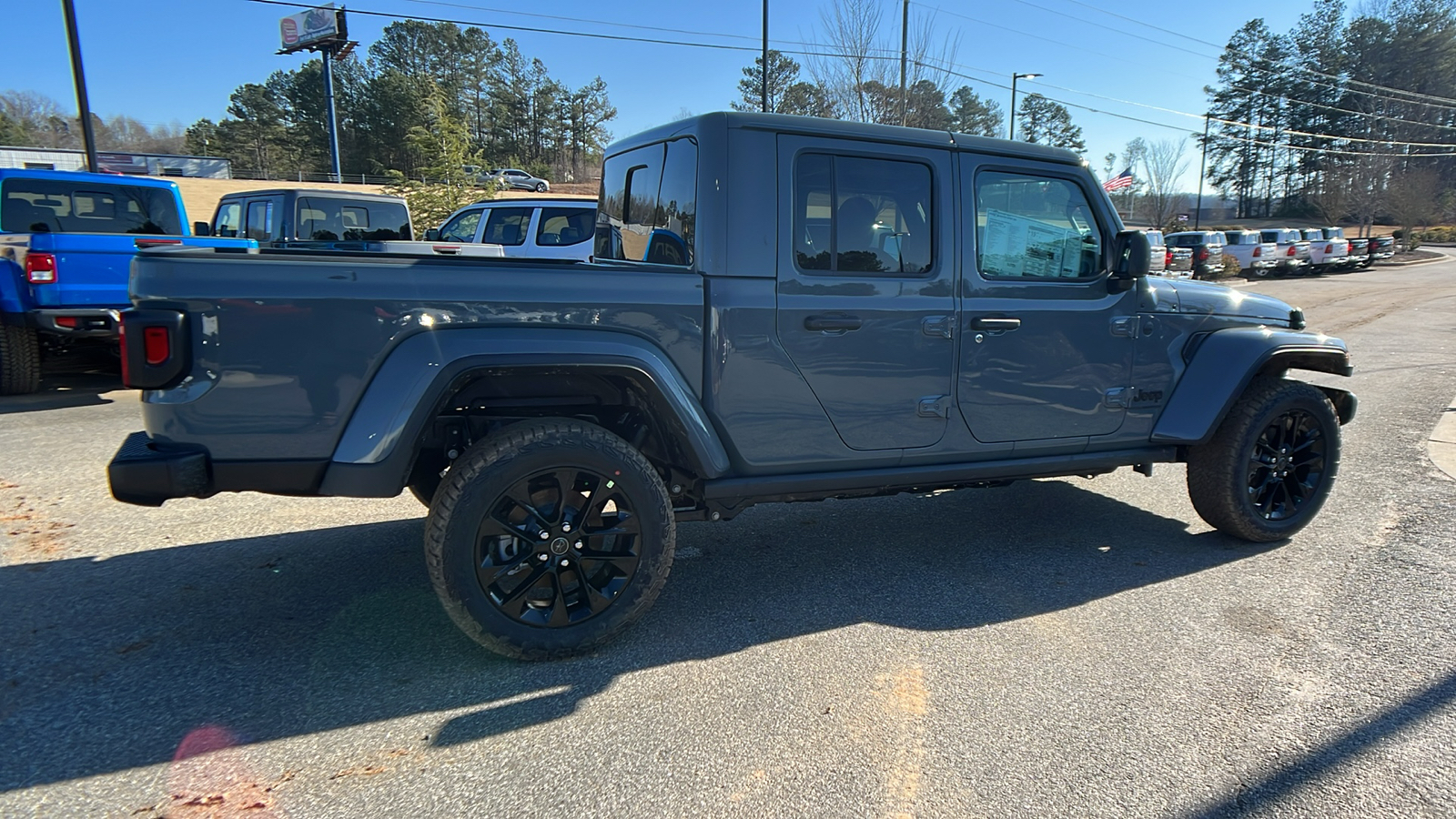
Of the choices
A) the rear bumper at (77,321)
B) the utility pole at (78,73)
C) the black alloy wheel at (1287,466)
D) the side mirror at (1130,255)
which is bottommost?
the black alloy wheel at (1287,466)

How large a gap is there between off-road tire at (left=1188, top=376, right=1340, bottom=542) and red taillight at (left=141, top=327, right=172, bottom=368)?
4.62 metres

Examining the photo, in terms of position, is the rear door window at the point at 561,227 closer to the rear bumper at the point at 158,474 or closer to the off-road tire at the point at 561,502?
the off-road tire at the point at 561,502

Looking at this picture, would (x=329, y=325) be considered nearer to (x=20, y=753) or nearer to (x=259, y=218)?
(x=20, y=753)

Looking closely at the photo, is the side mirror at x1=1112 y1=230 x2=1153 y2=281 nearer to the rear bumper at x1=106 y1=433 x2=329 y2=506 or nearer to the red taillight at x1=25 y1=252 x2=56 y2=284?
the rear bumper at x1=106 y1=433 x2=329 y2=506

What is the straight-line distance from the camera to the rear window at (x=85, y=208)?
822 centimetres

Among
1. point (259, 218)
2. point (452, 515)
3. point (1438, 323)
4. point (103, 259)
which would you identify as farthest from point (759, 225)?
point (1438, 323)

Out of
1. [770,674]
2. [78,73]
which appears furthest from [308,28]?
[770,674]

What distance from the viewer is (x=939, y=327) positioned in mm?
3633

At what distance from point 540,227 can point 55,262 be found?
5516 millimetres

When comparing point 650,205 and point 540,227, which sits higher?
point 540,227

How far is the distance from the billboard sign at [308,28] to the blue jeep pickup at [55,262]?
124 ft

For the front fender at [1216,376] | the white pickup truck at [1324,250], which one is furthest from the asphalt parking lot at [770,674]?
the white pickup truck at [1324,250]

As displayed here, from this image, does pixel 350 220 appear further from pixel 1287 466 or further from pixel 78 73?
pixel 1287 466

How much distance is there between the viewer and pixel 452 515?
290 cm
